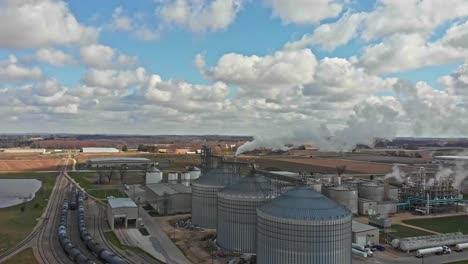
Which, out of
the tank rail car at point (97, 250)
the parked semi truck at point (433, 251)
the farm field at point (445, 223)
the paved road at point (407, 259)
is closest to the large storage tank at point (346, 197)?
the farm field at point (445, 223)

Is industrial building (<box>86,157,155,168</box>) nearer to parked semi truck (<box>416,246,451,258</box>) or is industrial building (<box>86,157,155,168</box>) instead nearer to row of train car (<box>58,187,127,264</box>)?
row of train car (<box>58,187,127,264</box>)

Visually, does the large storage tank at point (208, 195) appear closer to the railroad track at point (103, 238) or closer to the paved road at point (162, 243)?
the paved road at point (162, 243)

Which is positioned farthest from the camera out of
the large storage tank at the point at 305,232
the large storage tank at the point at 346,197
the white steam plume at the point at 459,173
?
the white steam plume at the point at 459,173

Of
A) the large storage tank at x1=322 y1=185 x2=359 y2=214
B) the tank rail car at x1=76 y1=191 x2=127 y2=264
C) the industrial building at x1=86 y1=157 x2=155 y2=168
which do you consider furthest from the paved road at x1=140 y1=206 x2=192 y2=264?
the industrial building at x1=86 y1=157 x2=155 y2=168

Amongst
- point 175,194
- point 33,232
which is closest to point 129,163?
point 175,194

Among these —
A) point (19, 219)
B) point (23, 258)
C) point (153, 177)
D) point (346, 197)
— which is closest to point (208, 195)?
point (23, 258)

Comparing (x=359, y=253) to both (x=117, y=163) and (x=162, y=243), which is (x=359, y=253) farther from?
(x=117, y=163)
